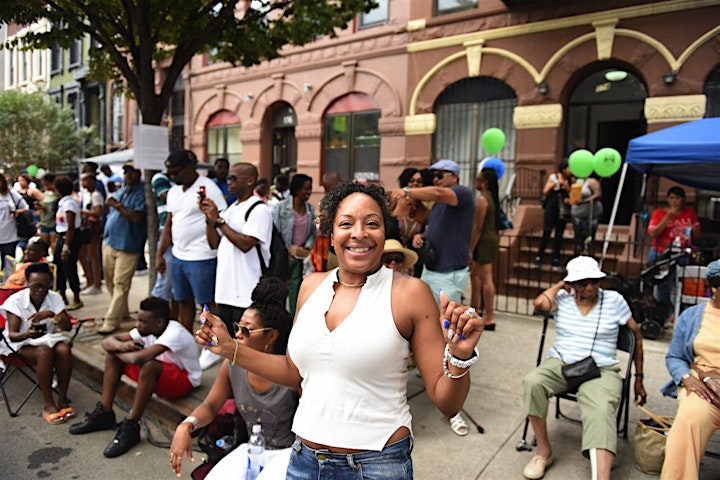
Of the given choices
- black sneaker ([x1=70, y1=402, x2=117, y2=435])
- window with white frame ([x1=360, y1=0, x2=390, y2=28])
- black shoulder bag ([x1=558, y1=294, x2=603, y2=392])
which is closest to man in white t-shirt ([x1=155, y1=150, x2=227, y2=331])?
black sneaker ([x1=70, y1=402, x2=117, y2=435])

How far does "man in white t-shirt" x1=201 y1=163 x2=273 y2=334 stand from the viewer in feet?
14.1

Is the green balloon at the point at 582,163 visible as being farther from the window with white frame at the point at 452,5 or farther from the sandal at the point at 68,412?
the sandal at the point at 68,412

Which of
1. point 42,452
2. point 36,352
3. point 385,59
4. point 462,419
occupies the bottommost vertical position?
point 42,452

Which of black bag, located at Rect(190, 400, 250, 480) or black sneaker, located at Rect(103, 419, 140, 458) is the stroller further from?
black sneaker, located at Rect(103, 419, 140, 458)

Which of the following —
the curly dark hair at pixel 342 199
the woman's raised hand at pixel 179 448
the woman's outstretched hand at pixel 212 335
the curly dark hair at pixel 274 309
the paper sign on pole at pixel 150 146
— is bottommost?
the woman's raised hand at pixel 179 448

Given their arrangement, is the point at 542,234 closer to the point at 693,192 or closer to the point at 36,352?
the point at 693,192

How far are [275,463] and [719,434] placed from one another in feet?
9.82

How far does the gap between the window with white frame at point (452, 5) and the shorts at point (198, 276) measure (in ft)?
29.4

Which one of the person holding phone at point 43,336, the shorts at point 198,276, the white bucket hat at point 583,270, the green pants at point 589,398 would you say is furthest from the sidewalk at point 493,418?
the white bucket hat at point 583,270

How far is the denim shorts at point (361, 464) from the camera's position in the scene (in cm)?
172

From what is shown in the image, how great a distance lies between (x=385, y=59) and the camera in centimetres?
1241

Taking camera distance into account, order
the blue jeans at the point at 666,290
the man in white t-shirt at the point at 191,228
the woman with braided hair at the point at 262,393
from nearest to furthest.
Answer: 1. the woman with braided hair at the point at 262,393
2. the man in white t-shirt at the point at 191,228
3. the blue jeans at the point at 666,290

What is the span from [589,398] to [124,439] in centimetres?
323

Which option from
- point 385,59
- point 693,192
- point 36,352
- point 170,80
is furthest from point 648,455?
point 385,59
